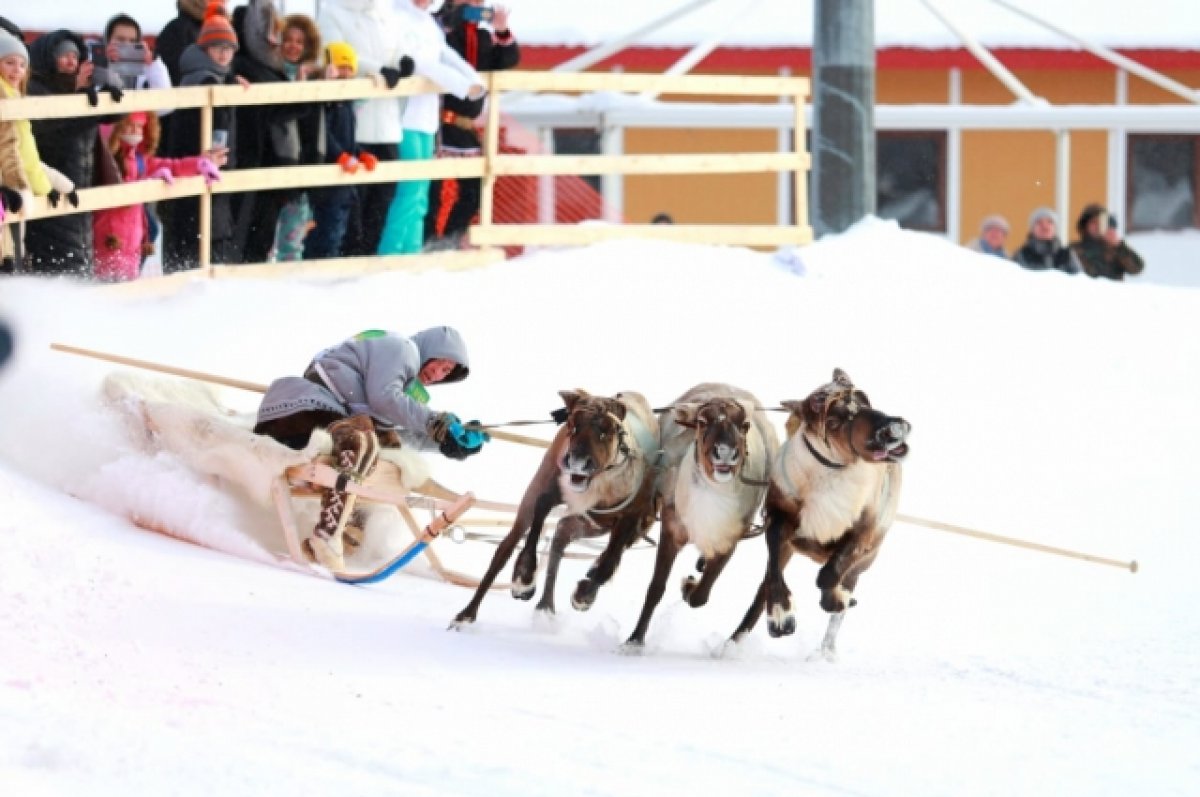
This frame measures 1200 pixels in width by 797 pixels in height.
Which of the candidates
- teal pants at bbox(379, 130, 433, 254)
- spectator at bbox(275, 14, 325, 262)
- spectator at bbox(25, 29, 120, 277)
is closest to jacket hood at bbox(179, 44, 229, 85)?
spectator at bbox(275, 14, 325, 262)

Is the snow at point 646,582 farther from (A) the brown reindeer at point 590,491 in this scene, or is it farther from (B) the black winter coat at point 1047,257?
(B) the black winter coat at point 1047,257

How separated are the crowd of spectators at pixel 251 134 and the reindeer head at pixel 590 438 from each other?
3380 mm

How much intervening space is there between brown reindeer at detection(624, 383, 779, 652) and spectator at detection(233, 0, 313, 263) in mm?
4660

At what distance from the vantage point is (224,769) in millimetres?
4688

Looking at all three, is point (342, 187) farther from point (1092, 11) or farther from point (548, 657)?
point (1092, 11)

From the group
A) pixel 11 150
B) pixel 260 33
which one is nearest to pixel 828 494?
pixel 11 150

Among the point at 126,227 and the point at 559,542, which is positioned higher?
the point at 126,227

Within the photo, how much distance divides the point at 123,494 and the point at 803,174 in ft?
22.7

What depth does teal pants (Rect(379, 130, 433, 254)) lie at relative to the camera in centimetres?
1161

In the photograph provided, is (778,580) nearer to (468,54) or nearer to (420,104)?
(420,104)

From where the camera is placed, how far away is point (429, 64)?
1145 cm

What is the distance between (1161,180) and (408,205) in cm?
899

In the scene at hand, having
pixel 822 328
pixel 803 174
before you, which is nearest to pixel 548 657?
pixel 822 328

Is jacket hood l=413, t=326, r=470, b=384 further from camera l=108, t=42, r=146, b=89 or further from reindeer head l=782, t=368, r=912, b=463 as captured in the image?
camera l=108, t=42, r=146, b=89
